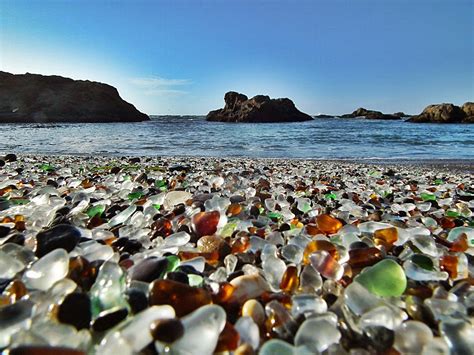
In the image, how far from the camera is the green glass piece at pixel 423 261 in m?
0.88

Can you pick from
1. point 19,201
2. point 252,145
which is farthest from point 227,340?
point 252,145

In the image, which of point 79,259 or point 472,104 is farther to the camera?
point 472,104

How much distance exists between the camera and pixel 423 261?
89 cm

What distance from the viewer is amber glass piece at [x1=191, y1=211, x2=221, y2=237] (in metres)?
1.25

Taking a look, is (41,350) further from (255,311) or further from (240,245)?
(240,245)

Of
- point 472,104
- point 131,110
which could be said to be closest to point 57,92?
point 131,110

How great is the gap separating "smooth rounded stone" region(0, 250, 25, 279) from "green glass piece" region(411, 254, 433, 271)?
3.41 ft

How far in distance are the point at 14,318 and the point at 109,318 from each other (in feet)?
0.57

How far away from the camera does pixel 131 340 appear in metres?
0.55

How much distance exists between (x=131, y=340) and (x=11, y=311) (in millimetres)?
260

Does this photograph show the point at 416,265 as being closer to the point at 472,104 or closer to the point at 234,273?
the point at 234,273

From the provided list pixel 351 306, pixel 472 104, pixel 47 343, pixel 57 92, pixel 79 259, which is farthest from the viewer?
pixel 57 92

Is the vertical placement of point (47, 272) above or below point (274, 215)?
above

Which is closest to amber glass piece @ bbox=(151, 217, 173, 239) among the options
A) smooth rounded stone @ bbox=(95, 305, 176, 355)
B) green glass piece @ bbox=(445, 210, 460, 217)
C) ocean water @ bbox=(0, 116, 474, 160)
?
smooth rounded stone @ bbox=(95, 305, 176, 355)
